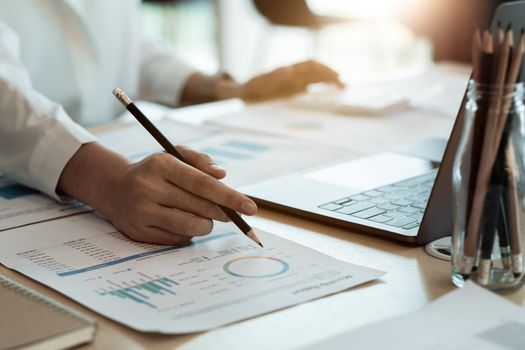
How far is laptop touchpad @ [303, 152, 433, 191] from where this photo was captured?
42.8 inches

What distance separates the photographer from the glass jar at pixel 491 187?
0.69m

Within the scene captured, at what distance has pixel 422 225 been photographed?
0.87 metres

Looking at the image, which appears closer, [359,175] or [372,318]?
[372,318]

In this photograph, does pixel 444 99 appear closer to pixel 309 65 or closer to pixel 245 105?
pixel 309 65

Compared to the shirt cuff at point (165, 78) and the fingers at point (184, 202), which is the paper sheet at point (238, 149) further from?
the shirt cuff at point (165, 78)

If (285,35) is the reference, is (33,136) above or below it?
above

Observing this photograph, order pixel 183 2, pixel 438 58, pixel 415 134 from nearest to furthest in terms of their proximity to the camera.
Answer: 1. pixel 415 134
2. pixel 438 58
3. pixel 183 2

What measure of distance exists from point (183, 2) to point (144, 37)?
2.90 metres

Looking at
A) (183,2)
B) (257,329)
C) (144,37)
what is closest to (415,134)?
(257,329)

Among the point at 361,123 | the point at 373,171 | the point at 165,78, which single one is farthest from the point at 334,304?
the point at 165,78

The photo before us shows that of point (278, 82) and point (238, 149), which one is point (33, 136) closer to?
point (238, 149)

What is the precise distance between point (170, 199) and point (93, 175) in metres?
0.15

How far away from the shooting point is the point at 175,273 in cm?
79

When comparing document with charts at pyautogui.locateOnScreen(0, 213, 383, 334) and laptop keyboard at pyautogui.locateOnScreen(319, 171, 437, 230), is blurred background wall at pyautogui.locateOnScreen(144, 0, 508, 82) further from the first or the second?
document with charts at pyautogui.locateOnScreen(0, 213, 383, 334)
